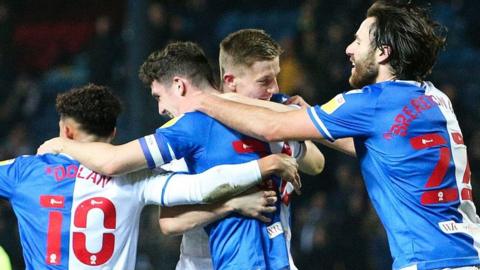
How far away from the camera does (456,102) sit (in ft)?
26.2

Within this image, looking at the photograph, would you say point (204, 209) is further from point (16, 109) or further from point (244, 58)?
point (16, 109)

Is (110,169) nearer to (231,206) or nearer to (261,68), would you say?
(231,206)

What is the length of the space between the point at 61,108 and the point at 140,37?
3.49 m


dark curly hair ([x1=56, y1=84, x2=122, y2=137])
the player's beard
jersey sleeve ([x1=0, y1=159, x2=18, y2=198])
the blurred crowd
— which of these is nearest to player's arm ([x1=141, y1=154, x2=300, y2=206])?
dark curly hair ([x1=56, y1=84, x2=122, y2=137])

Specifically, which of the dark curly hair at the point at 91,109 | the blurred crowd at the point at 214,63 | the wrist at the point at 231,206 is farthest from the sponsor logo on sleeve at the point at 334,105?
the blurred crowd at the point at 214,63

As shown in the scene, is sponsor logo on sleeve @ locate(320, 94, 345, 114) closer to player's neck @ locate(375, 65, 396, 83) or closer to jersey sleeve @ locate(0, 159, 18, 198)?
player's neck @ locate(375, 65, 396, 83)

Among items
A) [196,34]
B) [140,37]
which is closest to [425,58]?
[140,37]

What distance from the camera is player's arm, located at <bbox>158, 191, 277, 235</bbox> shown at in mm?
3920

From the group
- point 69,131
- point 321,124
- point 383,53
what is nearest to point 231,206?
point 321,124

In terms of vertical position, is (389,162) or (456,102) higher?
(456,102)

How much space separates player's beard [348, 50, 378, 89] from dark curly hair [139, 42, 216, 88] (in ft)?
1.90

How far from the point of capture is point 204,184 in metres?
3.90

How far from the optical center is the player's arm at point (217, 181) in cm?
389

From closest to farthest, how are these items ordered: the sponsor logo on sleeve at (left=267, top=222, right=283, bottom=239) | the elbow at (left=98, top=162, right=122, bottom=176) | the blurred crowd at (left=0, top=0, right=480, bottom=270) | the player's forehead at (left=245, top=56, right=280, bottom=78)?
the elbow at (left=98, top=162, right=122, bottom=176) → the sponsor logo on sleeve at (left=267, top=222, right=283, bottom=239) → the player's forehead at (left=245, top=56, right=280, bottom=78) → the blurred crowd at (left=0, top=0, right=480, bottom=270)
